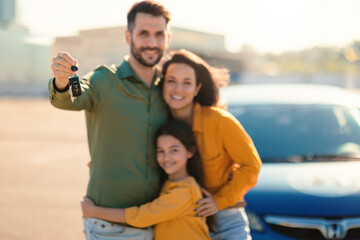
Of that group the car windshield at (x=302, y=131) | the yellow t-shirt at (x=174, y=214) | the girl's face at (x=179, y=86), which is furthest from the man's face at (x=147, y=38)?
the car windshield at (x=302, y=131)

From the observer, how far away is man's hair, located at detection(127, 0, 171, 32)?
2.25 metres

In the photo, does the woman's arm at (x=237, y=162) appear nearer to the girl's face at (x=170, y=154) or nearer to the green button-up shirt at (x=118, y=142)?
the girl's face at (x=170, y=154)

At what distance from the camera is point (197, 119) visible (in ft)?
7.66

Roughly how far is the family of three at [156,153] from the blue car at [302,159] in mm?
400

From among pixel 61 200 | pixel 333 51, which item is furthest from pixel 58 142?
pixel 333 51

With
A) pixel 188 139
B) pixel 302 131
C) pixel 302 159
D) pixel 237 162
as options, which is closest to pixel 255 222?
pixel 237 162

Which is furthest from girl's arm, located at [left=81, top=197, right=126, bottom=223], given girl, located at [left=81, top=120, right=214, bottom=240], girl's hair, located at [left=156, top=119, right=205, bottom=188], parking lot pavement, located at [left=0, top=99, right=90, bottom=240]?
parking lot pavement, located at [left=0, top=99, right=90, bottom=240]

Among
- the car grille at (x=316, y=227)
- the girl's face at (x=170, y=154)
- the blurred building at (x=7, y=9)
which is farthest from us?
the blurred building at (x=7, y=9)

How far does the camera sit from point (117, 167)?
83.7 inches

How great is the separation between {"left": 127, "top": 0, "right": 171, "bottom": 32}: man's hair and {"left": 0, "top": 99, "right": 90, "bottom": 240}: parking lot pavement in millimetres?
2614

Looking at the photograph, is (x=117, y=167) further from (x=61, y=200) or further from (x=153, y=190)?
(x=61, y=200)

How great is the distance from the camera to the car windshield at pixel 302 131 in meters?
3.33

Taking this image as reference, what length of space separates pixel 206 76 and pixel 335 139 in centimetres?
166

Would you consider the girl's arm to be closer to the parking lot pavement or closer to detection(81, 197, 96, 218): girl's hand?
detection(81, 197, 96, 218): girl's hand
